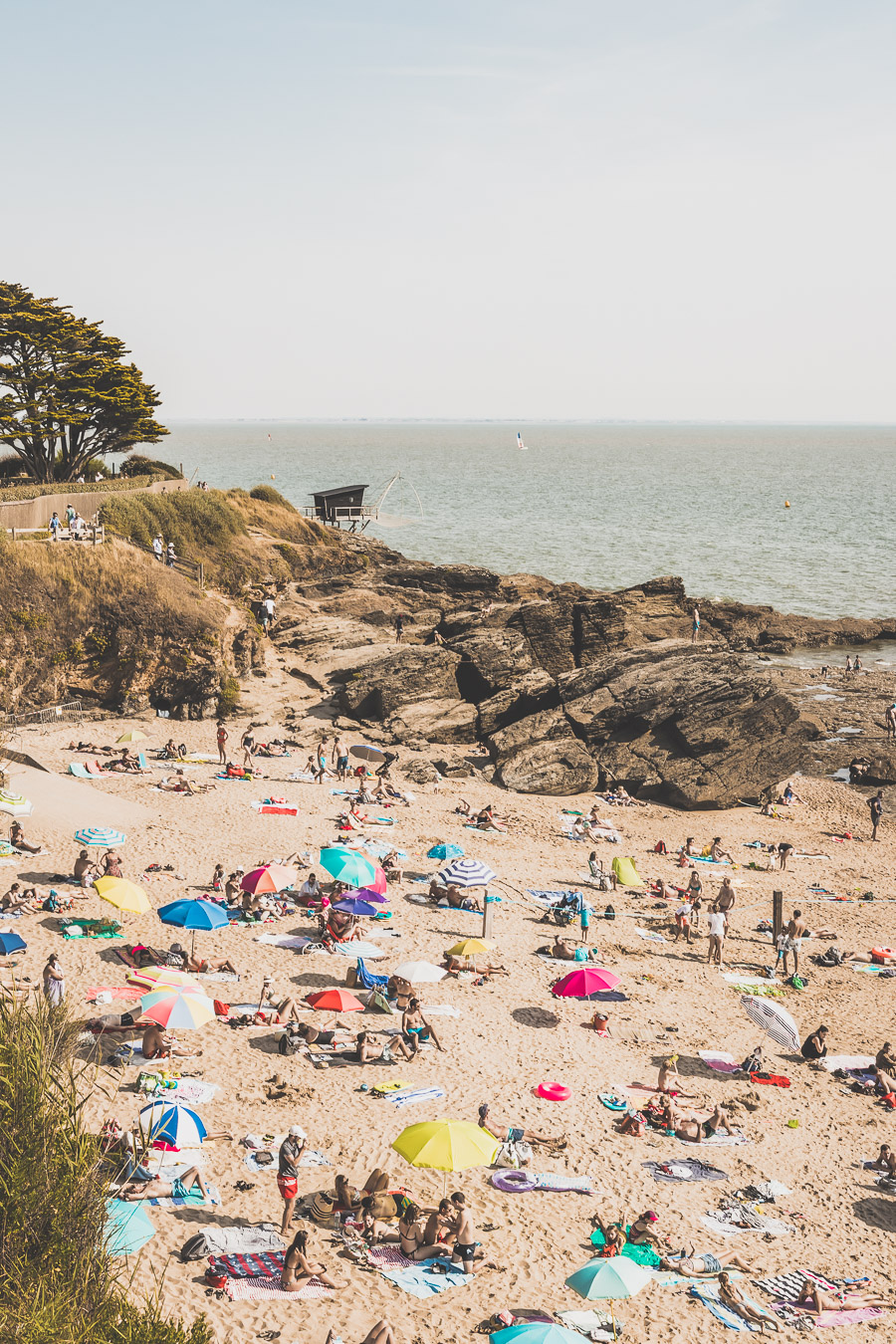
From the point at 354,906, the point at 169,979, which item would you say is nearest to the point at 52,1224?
the point at 169,979

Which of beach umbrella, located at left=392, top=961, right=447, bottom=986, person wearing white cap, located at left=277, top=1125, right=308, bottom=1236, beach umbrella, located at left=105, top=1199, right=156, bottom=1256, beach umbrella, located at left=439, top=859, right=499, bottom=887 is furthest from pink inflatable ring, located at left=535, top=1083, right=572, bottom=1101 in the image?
beach umbrella, located at left=439, top=859, right=499, bottom=887

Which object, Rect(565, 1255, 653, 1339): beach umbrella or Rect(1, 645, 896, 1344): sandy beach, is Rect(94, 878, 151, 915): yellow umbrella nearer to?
Rect(1, 645, 896, 1344): sandy beach

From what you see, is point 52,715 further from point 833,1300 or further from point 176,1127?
point 833,1300

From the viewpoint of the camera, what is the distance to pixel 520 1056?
1756 centimetres

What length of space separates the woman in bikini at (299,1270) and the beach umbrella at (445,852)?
14475 mm

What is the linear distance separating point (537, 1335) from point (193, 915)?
11077 millimetres

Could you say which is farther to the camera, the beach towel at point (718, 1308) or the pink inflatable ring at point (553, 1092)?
the pink inflatable ring at point (553, 1092)

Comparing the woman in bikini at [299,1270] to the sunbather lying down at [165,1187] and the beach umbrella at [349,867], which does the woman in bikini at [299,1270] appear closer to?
the sunbather lying down at [165,1187]

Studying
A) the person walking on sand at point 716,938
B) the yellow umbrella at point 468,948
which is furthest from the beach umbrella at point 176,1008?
the person walking on sand at point 716,938

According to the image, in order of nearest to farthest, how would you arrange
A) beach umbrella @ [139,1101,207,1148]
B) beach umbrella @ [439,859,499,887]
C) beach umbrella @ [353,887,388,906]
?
beach umbrella @ [139,1101,207,1148] → beach umbrella @ [353,887,388,906] → beach umbrella @ [439,859,499,887]

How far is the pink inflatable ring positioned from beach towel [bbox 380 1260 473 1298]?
4.44 metres

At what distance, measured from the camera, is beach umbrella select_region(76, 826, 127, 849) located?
22.8 metres

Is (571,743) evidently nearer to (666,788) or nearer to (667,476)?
(666,788)

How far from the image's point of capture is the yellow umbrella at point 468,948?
20609 mm
